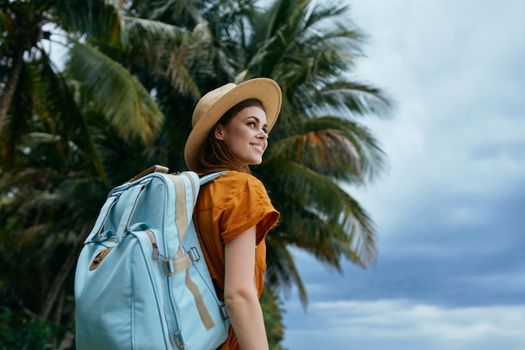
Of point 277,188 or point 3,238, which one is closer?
point 277,188

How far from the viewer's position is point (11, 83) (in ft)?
39.1

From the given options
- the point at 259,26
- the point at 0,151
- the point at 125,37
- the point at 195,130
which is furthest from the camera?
the point at 259,26

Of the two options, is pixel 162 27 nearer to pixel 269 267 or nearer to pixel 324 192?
pixel 324 192

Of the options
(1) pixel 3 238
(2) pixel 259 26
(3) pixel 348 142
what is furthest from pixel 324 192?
(1) pixel 3 238

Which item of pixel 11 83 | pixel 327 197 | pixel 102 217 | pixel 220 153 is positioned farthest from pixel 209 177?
pixel 327 197

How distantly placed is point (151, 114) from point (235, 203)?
10.1m

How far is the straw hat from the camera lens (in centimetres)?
219

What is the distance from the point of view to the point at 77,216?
17.5 m

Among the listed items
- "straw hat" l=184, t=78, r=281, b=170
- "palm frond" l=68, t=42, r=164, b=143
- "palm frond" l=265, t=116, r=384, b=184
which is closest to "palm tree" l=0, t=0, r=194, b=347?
"palm frond" l=68, t=42, r=164, b=143

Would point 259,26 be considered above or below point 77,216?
above

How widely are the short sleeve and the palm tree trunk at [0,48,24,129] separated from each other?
1047cm

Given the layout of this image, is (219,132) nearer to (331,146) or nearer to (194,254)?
(194,254)

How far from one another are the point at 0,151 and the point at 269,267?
6.99 meters

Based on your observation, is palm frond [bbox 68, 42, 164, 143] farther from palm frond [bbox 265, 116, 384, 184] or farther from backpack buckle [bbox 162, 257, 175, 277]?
backpack buckle [bbox 162, 257, 175, 277]
